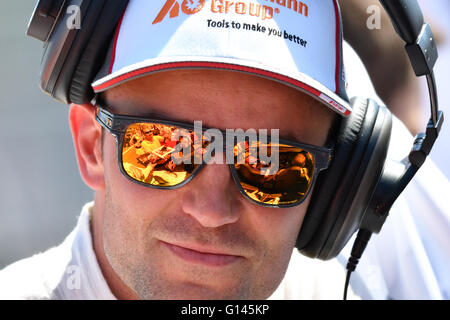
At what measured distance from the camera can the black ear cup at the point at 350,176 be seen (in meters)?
1.30

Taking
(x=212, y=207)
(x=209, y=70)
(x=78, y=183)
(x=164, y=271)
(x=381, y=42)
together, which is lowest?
(x=78, y=183)

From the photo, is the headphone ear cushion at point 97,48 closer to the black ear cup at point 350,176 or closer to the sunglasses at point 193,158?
the sunglasses at point 193,158

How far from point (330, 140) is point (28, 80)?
2344mm

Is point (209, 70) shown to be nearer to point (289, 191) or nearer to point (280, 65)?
point (280, 65)

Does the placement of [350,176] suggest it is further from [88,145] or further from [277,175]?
[88,145]

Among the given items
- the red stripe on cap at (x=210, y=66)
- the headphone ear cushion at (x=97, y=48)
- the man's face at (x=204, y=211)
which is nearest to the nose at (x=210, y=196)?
the man's face at (x=204, y=211)

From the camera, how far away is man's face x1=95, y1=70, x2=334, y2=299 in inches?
46.1

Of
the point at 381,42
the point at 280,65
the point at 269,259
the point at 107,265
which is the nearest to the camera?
the point at 280,65

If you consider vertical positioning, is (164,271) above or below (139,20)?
below

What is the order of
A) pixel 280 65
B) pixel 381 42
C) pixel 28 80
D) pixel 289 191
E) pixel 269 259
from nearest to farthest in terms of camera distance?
pixel 280 65 < pixel 289 191 < pixel 269 259 < pixel 381 42 < pixel 28 80

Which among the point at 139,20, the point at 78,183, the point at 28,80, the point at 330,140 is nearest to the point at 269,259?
the point at 330,140

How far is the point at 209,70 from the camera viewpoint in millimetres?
1164

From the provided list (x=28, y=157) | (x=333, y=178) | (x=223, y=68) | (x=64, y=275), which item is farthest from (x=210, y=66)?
(x=28, y=157)

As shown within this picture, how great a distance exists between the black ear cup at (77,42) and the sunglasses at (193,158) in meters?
Answer: 0.12
